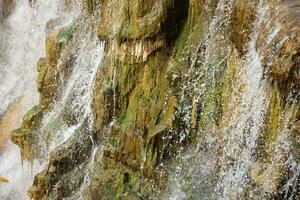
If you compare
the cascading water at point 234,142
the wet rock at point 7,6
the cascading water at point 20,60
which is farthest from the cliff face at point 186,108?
the wet rock at point 7,6

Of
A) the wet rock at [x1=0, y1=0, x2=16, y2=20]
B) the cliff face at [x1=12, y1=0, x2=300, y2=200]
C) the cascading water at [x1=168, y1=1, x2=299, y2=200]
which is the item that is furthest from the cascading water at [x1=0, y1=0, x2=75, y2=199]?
the cascading water at [x1=168, y1=1, x2=299, y2=200]

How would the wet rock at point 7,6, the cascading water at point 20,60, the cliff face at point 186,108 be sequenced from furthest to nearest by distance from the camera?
1. the wet rock at point 7,6
2. the cascading water at point 20,60
3. the cliff face at point 186,108

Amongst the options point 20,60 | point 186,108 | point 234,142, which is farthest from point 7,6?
point 234,142

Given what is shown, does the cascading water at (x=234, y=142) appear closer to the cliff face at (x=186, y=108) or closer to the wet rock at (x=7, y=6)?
the cliff face at (x=186, y=108)

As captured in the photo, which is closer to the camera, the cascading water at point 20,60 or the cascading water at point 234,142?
the cascading water at point 234,142

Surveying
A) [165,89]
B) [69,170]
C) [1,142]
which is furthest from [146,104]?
[1,142]

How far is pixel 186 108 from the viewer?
878 centimetres

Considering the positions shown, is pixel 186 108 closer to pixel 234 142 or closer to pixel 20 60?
pixel 234 142

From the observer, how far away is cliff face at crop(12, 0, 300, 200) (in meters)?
6.84

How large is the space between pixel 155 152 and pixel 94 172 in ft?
4.89

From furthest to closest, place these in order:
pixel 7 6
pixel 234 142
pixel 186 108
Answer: pixel 7 6, pixel 186 108, pixel 234 142

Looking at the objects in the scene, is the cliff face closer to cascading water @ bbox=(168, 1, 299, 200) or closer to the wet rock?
cascading water @ bbox=(168, 1, 299, 200)

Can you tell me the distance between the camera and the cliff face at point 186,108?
6.84 metres

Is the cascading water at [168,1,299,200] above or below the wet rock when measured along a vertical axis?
below
